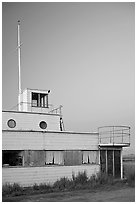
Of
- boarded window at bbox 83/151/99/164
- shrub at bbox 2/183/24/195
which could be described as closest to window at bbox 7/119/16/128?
shrub at bbox 2/183/24/195

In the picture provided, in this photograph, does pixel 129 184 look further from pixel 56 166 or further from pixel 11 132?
pixel 11 132

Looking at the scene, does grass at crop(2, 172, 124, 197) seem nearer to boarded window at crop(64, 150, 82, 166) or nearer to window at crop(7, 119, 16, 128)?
boarded window at crop(64, 150, 82, 166)

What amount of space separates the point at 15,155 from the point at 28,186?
6.36 feet

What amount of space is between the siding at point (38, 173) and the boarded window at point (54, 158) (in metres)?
0.40

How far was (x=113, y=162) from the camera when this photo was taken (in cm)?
1934

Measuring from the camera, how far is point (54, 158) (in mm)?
17562

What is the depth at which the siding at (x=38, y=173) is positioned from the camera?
1576 centimetres

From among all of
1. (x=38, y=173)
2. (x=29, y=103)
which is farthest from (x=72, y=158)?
(x=29, y=103)

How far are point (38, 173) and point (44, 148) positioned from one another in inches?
60.4

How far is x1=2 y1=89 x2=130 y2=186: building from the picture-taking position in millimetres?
16297

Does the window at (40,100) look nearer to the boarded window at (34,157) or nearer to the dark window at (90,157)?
the boarded window at (34,157)

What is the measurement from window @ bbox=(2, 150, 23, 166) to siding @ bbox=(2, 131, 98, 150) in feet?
1.13

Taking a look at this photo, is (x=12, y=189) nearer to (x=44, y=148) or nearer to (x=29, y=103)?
(x=44, y=148)

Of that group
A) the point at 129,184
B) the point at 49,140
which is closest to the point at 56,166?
the point at 49,140
